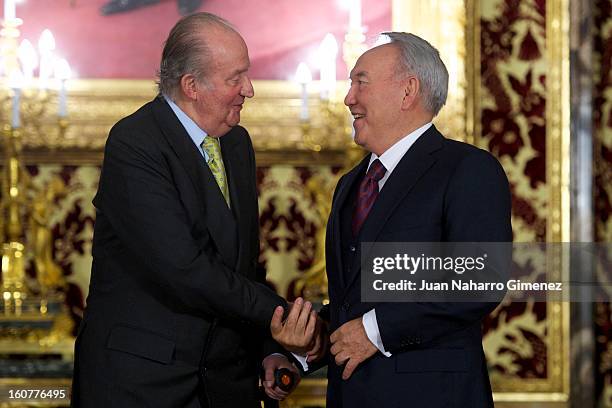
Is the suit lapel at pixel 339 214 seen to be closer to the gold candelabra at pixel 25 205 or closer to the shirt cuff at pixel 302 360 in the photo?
the shirt cuff at pixel 302 360

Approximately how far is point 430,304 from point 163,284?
599 millimetres

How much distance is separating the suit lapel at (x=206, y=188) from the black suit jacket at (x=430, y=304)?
29cm

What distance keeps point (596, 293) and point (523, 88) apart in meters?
0.91

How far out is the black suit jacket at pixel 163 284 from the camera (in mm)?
2258

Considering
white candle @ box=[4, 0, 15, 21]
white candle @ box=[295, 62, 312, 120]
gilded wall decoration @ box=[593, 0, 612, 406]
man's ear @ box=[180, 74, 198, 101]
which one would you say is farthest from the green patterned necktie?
gilded wall decoration @ box=[593, 0, 612, 406]

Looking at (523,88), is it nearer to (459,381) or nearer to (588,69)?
(588,69)

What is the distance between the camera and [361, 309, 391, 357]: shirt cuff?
2186 mm

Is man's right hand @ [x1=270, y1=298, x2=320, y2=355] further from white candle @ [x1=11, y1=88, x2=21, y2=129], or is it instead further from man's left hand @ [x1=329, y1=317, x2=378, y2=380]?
white candle @ [x1=11, y1=88, x2=21, y2=129]

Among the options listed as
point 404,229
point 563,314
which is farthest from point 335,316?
point 563,314

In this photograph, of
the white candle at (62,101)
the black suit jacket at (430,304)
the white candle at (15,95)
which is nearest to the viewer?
the black suit jacket at (430,304)

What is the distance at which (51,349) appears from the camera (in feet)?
12.4

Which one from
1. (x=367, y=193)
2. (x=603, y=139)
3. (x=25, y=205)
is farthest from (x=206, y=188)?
(x=603, y=139)

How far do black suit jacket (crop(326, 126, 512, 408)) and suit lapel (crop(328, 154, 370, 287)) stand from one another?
4 centimetres

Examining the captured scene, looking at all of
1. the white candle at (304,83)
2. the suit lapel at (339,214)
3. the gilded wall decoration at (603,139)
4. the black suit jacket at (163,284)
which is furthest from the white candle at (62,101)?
the gilded wall decoration at (603,139)
